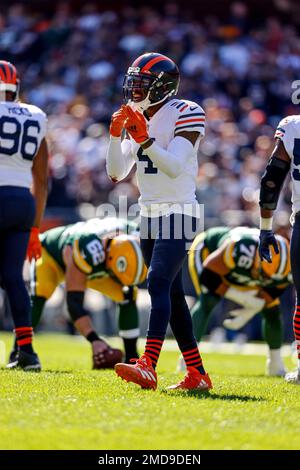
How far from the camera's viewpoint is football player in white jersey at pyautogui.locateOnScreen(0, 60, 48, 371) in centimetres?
754

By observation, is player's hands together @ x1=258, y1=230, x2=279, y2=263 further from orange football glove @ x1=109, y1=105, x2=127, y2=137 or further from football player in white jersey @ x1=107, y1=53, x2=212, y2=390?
orange football glove @ x1=109, y1=105, x2=127, y2=137

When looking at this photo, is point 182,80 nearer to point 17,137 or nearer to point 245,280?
point 245,280

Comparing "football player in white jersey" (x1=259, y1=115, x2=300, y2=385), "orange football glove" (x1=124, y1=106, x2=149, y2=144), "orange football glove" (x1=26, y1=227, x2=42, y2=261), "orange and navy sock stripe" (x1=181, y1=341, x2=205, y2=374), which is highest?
"orange football glove" (x1=124, y1=106, x2=149, y2=144)

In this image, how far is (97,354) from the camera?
881 centimetres

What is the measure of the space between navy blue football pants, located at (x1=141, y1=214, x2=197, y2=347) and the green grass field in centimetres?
40

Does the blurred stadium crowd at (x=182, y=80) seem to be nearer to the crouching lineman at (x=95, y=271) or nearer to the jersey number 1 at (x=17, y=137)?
the crouching lineman at (x=95, y=271)

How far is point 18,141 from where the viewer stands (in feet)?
25.0

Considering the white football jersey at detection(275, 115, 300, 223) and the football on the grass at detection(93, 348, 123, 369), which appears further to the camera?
the football on the grass at detection(93, 348, 123, 369)

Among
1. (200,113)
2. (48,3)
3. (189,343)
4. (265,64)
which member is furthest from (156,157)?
(48,3)

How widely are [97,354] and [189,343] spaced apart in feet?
8.19

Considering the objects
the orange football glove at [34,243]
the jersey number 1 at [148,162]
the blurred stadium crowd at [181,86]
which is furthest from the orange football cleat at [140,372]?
the blurred stadium crowd at [181,86]

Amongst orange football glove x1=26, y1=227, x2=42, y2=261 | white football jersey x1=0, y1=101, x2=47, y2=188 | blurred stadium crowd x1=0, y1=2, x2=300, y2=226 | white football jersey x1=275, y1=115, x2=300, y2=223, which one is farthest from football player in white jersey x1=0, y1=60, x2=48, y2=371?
blurred stadium crowd x1=0, y1=2, x2=300, y2=226

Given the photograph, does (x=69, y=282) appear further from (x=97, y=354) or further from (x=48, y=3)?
(x=48, y=3)

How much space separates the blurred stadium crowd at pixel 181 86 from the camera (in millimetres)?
15758
